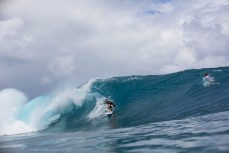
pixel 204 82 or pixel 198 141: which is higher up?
pixel 204 82

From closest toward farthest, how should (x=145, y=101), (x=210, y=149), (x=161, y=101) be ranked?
(x=210, y=149) < (x=161, y=101) < (x=145, y=101)

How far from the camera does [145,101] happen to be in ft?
95.8

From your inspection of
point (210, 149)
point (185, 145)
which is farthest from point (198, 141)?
point (210, 149)

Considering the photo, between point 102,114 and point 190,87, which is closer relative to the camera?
point 102,114

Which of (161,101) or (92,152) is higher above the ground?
(161,101)

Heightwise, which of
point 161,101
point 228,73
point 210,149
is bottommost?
point 210,149

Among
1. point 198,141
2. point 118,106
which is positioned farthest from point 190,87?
point 198,141

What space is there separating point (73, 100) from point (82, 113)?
4.60 m

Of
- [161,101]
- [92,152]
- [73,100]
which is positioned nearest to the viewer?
[92,152]

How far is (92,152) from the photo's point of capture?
1020 cm

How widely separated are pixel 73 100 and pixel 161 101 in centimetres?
1169

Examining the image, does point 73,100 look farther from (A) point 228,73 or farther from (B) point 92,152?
(B) point 92,152

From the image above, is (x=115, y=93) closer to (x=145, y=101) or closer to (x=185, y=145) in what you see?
(x=145, y=101)

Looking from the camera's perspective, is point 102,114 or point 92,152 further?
point 102,114
